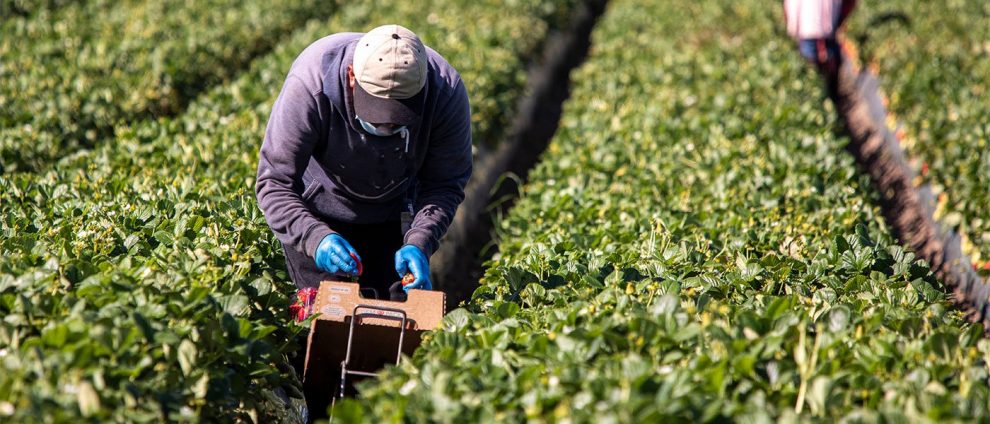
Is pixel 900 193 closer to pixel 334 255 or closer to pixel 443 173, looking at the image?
pixel 443 173

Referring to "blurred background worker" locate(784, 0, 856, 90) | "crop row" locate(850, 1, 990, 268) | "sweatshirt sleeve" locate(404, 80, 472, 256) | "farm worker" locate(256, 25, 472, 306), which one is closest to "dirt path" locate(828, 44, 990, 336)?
"crop row" locate(850, 1, 990, 268)

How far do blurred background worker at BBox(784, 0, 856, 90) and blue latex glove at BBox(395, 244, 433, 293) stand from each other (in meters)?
6.53


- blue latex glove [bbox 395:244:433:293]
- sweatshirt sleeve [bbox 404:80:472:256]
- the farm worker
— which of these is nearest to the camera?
the farm worker

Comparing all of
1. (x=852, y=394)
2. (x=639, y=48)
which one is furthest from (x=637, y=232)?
(x=639, y=48)

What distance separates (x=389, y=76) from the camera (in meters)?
3.12

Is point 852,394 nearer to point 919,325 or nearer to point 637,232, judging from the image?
point 919,325

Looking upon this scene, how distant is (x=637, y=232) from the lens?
14.3 feet

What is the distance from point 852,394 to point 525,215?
275 centimetres

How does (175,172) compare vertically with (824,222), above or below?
above

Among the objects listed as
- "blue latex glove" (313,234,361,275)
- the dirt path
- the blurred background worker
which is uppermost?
"blue latex glove" (313,234,361,275)

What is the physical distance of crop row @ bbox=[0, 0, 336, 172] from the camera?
5.92 metres

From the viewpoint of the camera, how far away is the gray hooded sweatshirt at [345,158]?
335 centimetres

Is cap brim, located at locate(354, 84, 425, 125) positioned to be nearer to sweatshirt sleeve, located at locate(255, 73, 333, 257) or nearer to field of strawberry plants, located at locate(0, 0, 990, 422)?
sweatshirt sleeve, located at locate(255, 73, 333, 257)

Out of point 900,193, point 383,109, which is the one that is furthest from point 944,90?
point 383,109
